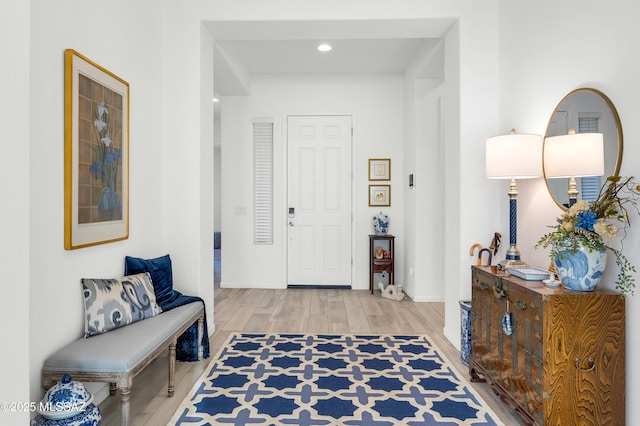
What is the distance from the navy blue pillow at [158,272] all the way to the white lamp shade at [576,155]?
2559mm

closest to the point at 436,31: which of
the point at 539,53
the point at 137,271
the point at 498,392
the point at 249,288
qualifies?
the point at 539,53

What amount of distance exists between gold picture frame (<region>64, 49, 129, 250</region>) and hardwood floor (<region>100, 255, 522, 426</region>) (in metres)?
0.98

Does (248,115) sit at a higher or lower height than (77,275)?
higher

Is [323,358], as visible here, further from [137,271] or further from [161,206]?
[161,206]

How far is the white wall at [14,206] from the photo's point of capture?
1342mm

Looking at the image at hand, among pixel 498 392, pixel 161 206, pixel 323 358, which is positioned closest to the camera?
pixel 498 392

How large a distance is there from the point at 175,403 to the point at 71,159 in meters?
1.49

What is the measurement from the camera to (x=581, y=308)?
183 centimetres

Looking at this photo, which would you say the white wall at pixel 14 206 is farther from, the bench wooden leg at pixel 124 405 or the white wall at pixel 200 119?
the white wall at pixel 200 119

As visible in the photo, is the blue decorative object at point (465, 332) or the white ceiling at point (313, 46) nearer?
the blue decorative object at point (465, 332)

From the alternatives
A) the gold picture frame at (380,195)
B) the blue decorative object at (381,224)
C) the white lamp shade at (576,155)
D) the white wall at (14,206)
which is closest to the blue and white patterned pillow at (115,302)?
the white wall at (14,206)

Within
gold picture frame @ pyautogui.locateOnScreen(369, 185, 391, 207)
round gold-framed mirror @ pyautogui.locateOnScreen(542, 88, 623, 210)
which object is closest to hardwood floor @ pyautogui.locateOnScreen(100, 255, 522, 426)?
gold picture frame @ pyautogui.locateOnScreen(369, 185, 391, 207)

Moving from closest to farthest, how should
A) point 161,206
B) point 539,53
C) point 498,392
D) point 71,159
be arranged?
point 71,159 → point 498,392 → point 539,53 → point 161,206

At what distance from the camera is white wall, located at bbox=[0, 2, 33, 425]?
134 cm
